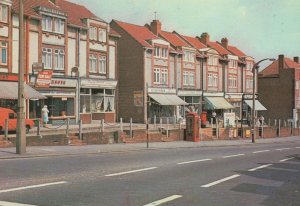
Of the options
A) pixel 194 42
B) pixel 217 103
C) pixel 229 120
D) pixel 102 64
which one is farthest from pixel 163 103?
pixel 194 42

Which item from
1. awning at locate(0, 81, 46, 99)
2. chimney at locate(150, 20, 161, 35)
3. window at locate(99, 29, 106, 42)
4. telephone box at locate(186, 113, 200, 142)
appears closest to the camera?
awning at locate(0, 81, 46, 99)

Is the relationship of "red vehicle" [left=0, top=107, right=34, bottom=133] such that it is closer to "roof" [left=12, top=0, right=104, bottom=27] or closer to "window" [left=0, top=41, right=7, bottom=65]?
"window" [left=0, top=41, right=7, bottom=65]

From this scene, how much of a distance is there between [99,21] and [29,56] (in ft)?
31.9

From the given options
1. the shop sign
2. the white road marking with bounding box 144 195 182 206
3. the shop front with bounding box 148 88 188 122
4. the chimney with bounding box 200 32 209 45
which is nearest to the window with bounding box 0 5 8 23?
the shop sign

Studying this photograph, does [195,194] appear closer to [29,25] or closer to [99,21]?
[29,25]

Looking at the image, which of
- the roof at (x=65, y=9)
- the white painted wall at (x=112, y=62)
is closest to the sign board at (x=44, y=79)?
the roof at (x=65, y=9)

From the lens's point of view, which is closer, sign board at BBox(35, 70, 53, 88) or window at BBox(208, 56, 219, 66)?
sign board at BBox(35, 70, 53, 88)

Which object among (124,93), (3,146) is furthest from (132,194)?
(124,93)

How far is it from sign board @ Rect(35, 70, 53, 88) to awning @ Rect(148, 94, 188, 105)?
14531 millimetres

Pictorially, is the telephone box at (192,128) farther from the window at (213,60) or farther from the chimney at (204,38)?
the chimney at (204,38)

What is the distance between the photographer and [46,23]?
36.6 meters

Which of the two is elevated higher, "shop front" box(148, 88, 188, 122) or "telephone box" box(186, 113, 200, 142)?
"shop front" box(148, 88, 188, 122)

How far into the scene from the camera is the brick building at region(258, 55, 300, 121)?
242 ft

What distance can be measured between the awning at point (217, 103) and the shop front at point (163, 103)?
23.7ft
